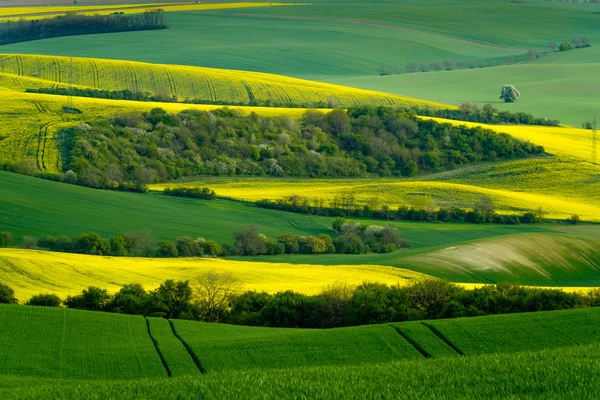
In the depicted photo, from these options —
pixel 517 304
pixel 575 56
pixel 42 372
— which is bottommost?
pixel 575 56

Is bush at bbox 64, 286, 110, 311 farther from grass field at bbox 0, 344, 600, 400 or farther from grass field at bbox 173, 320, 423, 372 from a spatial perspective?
grass field at bbox 0, 344, 600, 400

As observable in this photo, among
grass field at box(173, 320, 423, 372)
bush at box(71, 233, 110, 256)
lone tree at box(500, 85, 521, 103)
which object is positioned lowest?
lone tree at box(500, 85, 521, 103)

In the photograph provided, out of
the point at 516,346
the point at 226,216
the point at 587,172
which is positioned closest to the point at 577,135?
the point at 587,172

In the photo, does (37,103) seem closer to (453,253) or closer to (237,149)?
(237,149)

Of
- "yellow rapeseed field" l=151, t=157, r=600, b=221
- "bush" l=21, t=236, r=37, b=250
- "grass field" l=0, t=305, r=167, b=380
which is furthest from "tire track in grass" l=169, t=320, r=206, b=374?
"yellow rapeseed field" l=151, t=157, r=600, b=221

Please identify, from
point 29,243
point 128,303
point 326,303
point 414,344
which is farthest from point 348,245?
point 414,344

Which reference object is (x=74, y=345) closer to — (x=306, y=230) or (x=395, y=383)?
(x=395, y=383)
